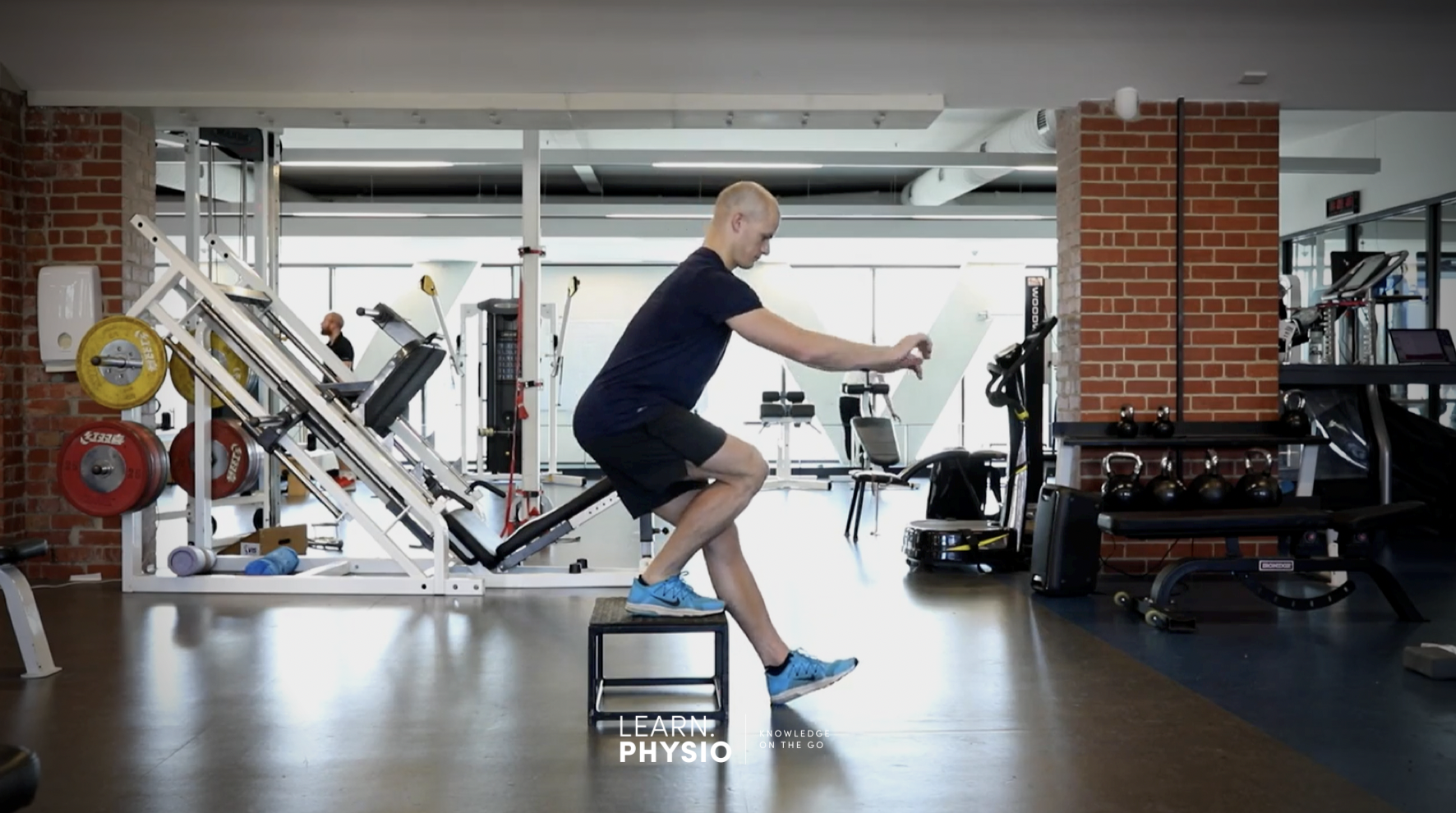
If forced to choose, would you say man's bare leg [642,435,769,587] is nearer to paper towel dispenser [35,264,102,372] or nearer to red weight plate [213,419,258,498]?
red weight plate [213,419,258,498]

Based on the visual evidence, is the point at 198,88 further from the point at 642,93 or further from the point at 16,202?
the point at 642,93

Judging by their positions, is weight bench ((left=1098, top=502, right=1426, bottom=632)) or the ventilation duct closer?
weight bench ((left=1098, top=502, right=1426, bottom=632))

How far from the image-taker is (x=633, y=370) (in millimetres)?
3113

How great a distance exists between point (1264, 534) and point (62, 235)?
5.67 m

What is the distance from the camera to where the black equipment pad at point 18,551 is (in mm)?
3596

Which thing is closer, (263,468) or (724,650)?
(724,650)

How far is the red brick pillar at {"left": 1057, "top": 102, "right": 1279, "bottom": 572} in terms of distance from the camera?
5.97m

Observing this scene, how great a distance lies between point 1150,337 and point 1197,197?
0.74m

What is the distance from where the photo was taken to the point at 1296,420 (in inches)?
231

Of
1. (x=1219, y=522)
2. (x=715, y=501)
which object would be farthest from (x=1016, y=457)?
(x=715, y=501)

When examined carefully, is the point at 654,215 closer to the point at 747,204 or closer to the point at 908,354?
the point at 747,204

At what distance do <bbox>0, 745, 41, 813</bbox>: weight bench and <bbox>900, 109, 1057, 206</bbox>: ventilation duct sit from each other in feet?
19.3

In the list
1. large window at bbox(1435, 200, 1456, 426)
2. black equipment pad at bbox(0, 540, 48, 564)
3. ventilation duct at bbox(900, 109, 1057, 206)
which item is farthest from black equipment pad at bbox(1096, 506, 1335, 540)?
large window at bbox(1435, 200, 1456, 426)

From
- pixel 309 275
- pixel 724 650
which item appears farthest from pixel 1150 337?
pixel 309 275
